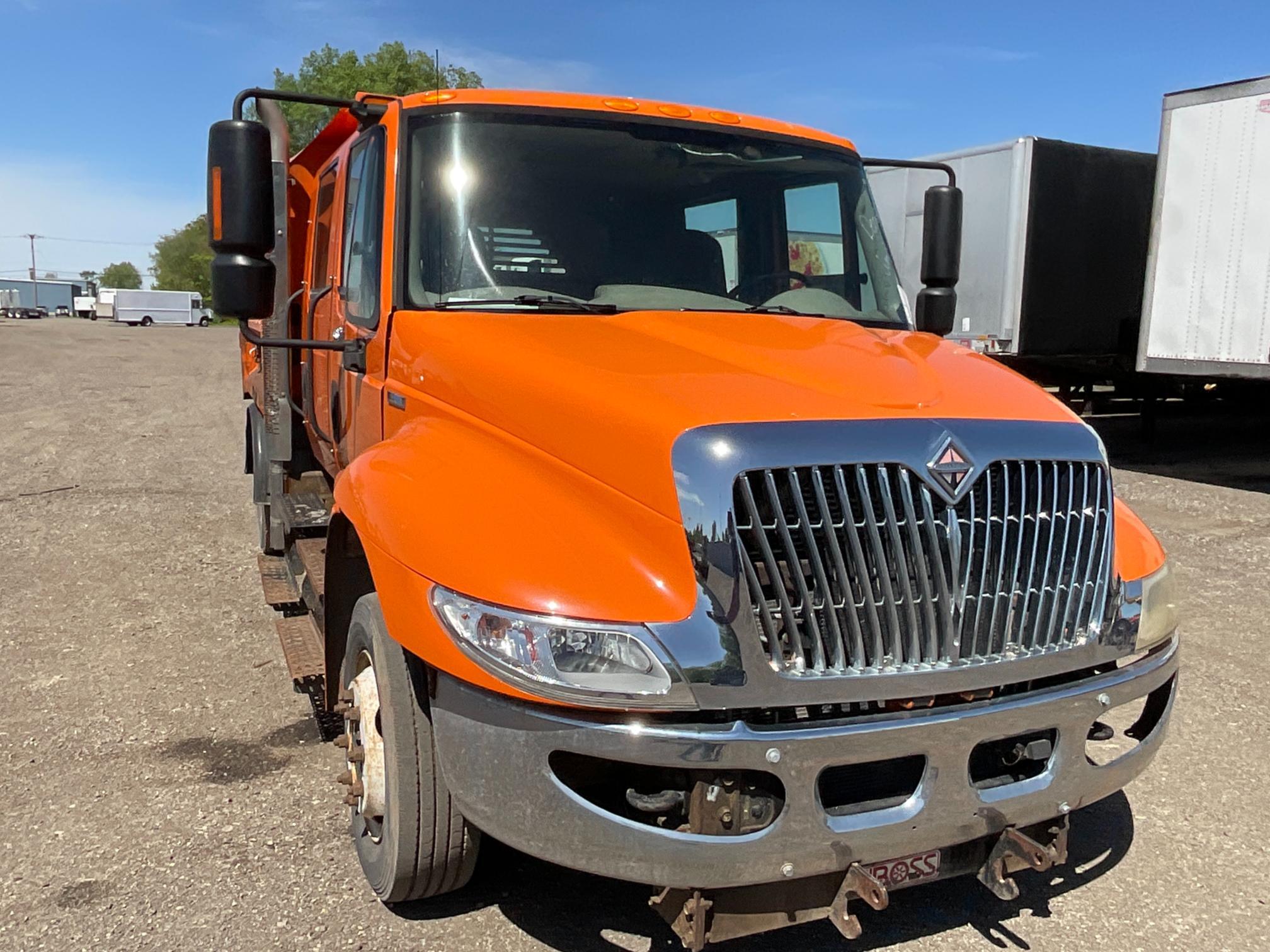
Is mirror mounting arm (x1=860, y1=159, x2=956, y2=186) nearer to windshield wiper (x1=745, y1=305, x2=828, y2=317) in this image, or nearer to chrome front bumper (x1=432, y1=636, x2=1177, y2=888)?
windshield wiper (x1=745, y1=305, x2=828, y2=317)

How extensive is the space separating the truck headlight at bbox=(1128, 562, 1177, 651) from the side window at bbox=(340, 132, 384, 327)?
2.50 meters

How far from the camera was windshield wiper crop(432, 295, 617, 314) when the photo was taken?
11.0 feet

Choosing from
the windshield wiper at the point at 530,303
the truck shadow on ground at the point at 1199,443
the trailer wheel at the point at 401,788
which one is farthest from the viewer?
the truck shadow on ground at the point at 1199,443

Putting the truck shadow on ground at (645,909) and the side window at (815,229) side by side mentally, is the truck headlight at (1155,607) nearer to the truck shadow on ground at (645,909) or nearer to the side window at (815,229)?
the truck shadow on ground at (645,909)

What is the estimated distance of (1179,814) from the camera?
3834mm

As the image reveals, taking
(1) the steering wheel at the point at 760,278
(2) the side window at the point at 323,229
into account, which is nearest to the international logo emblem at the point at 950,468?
(1) the steering wheel at the point at 760,278

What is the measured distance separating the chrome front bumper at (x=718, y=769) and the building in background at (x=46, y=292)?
10238 cm

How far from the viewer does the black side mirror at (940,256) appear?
436cm

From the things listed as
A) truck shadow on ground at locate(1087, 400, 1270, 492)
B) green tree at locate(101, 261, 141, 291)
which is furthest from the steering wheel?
green tree at locate(101, 261, 141, 291)

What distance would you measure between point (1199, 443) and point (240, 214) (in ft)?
46.9

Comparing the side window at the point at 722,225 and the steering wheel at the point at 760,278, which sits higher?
the side window at the point at 722,225

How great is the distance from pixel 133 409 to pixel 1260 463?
15.6 metres

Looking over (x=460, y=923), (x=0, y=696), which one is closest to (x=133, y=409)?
(x=0, y=696)

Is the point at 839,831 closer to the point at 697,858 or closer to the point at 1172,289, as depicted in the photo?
the point at 697,858
